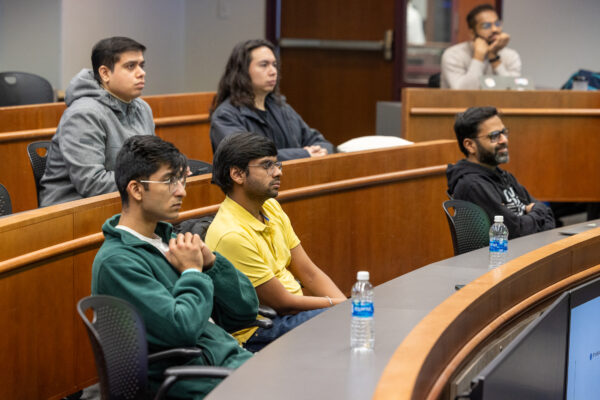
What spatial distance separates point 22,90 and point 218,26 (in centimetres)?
291

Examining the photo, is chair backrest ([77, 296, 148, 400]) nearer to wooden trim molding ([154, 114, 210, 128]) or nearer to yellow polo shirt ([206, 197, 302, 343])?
yellow polo shirt ([206, 197, 302, 343])

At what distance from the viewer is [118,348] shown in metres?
1.99

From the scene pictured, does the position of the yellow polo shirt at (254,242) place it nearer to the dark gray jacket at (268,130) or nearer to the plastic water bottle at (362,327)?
the plastic water bottle at (362,327)

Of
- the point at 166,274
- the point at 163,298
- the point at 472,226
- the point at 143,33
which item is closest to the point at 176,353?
the point at 163,298

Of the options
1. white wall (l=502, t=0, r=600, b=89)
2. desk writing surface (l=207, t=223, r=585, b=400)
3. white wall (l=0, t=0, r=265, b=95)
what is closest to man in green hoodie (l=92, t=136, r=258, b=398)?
desk writing surface (l=207, t=223, r=585, b=400)

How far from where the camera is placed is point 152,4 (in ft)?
24.5

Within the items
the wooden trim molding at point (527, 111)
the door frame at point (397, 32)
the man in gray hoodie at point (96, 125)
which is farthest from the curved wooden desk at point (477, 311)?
the door frame at point (397, 32)

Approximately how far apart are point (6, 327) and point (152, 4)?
17.3ft

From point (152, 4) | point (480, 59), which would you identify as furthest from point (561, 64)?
point (152, 4)

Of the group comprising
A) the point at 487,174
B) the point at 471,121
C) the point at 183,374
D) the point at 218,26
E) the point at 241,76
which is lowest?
the point at 183,374

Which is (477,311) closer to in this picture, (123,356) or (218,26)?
(123,356)

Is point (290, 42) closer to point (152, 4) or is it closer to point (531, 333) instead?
point (152, 4)

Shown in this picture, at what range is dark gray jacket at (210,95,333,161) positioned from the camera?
4212 mm

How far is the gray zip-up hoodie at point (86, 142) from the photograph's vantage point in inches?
130
